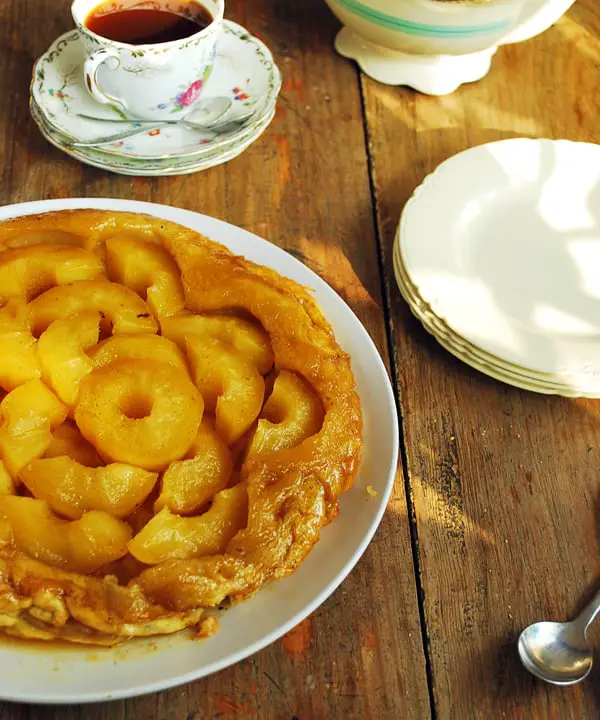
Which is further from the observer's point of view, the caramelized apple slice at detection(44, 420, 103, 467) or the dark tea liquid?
the dark tea liquid

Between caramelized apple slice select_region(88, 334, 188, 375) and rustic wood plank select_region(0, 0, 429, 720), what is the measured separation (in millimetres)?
446

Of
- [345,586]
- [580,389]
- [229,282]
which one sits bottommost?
[345,586]

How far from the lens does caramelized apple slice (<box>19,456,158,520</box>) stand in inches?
43.1

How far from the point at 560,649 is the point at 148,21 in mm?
1460

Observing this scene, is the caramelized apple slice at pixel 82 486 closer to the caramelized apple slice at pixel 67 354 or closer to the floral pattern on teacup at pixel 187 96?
the caramelized apple slice at pixel 67 354

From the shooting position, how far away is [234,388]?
3.96 ft

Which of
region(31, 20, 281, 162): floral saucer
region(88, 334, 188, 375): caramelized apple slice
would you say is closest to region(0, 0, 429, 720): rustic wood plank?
region(31, 20, 281, 162): floral saucer

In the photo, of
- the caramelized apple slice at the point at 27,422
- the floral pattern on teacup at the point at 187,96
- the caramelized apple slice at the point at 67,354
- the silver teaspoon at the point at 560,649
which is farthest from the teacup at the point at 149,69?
the silver teaspoon at the point at 560,649

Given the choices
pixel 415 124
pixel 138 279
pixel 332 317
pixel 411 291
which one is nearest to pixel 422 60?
pixel 415 124

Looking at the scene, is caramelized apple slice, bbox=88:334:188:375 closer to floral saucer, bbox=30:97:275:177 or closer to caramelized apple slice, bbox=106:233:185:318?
caramelized apple slice, bbox=106:233:185:318

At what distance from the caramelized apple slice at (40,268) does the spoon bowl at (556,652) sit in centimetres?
90

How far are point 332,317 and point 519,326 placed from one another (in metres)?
0.37

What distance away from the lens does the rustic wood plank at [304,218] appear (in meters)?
1.16

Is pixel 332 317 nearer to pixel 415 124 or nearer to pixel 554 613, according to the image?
pixel 554 613
